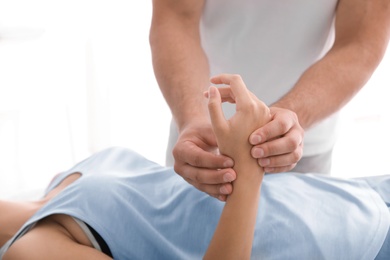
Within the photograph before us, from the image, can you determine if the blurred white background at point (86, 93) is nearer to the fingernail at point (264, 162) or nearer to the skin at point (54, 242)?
the skin at point (54, 242)

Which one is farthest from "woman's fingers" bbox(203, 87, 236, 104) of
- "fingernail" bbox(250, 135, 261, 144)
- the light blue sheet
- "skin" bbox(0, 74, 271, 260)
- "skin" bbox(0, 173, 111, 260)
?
"skin" bbox(0, 173, 111, 260)

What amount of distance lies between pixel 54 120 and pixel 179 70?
1336 millimetres

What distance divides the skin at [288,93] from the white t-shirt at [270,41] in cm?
7

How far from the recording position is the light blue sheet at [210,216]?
125 centimetres

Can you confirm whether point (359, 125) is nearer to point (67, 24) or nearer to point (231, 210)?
point (67, 24)

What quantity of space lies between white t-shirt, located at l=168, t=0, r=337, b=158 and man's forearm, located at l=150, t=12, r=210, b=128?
0.34ft

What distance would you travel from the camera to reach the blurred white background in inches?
103

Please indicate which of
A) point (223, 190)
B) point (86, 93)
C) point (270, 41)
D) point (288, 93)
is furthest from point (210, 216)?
point (86, 93)

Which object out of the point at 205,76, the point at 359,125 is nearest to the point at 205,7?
the point at 205,76

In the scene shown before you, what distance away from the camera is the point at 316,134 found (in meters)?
1.76

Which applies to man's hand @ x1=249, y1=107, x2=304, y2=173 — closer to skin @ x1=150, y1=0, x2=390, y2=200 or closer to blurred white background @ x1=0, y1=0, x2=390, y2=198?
skin @ x1=150, y1=0, x2=390, y2=200

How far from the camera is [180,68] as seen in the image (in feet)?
5.16

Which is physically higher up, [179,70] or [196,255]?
[179,70]

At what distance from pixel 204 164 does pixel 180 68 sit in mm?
464
